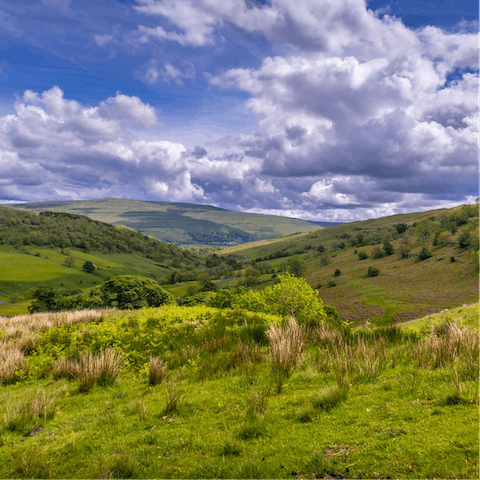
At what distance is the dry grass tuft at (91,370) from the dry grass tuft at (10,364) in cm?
127

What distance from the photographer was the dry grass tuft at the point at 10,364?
8922 millimetres

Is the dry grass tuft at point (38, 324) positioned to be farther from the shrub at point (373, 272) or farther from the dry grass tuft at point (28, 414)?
the shrub at point (373, 272)

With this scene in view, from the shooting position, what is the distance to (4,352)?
973cm

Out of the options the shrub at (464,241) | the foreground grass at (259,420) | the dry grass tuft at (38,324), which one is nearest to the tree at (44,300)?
the dry grass tuft at (38,324)

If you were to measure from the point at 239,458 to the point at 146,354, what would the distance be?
6.65 metres

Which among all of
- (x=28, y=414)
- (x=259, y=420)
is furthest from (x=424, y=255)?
(x=28, y=414)

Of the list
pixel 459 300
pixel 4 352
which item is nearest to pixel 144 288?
pixel 4 352

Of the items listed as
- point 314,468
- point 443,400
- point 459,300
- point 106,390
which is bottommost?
point 459,300

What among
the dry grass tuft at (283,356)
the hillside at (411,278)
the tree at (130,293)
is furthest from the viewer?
the hillside at (411,278)

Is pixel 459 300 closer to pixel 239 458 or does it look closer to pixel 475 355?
pixel 475 355

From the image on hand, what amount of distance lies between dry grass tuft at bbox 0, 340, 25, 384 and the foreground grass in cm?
29

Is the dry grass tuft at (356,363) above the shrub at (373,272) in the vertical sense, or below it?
above

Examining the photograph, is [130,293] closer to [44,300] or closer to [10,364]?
[10,364]

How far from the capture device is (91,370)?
331 inches
